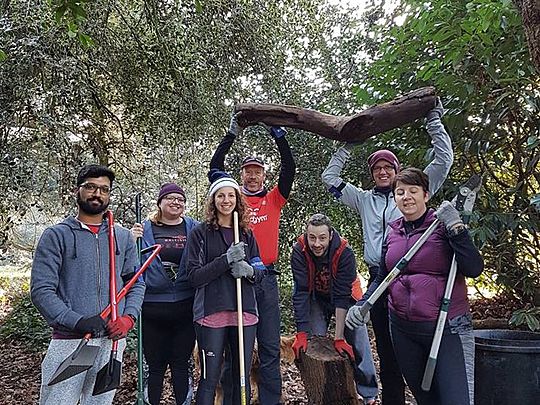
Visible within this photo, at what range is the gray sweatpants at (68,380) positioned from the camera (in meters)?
2.43

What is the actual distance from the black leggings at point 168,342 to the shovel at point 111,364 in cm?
73

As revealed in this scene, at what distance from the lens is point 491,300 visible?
6.91 metres

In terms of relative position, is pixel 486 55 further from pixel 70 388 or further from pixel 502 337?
pixel 70 388

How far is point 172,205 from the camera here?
346 cm

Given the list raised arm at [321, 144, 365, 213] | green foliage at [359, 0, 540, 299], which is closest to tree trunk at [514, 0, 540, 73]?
green foliage at [359, 0, 540, 299]

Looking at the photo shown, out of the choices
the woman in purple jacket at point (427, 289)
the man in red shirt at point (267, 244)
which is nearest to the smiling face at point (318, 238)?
the man in red shirt at point (267, 244)

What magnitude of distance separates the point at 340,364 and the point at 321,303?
0.40 metres

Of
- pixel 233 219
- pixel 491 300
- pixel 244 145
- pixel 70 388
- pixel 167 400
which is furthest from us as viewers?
pixel 491 300

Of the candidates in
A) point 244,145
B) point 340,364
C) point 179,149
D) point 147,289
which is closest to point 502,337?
point 340,364

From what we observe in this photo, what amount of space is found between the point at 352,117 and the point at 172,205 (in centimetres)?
123

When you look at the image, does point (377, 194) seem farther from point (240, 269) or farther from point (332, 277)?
point (240, 269)

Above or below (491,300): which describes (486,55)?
above

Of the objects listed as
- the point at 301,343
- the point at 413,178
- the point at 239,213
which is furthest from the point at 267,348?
the point at 413,178

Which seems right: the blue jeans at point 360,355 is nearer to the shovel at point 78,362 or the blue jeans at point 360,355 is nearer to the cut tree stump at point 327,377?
the cut tree stump at point 327,377
